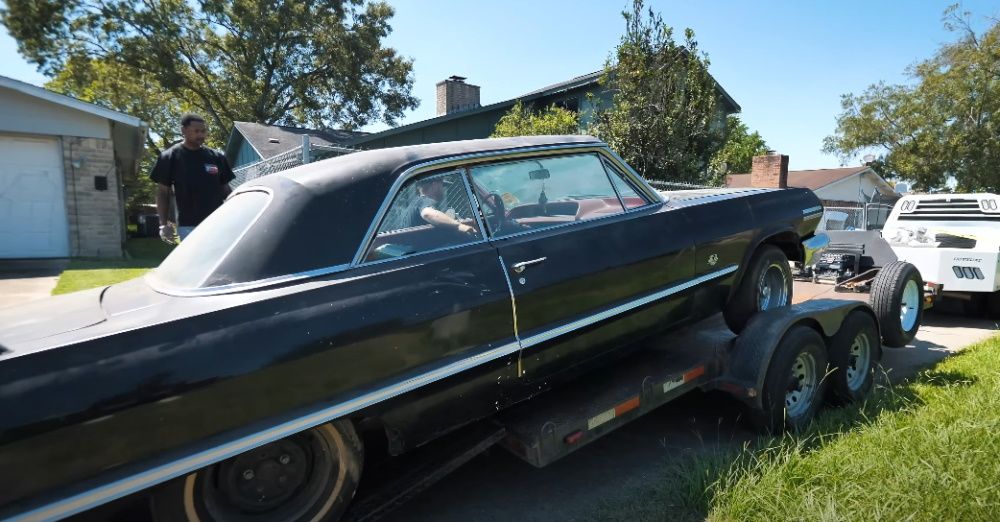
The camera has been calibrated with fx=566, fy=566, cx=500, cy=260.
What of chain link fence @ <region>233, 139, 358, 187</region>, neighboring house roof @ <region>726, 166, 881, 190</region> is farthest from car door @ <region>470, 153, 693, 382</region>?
neighboring house roof @ <region>726, 166, 881, 190</region>

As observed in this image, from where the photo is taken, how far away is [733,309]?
3.88 meters

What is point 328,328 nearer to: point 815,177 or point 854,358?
point 854,358

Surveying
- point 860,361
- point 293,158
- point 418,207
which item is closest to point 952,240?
point 860,361

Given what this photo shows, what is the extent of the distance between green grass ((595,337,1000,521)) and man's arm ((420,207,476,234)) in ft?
4.75

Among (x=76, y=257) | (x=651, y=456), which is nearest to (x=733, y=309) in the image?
(x=651, y=456)

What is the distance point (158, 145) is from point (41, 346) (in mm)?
38476

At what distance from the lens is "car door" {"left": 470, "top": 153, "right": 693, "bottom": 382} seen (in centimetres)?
266

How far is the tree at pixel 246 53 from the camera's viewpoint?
25016 millimetres

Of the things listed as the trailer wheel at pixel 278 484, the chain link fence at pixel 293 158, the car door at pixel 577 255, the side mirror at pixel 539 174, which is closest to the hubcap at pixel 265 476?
the trailer wheel at pixel 278 484

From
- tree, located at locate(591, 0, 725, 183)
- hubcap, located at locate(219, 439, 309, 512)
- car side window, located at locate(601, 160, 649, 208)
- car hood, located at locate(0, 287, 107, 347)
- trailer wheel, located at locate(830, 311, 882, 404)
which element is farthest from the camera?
tree, located at locate(591, 0, 725, 183)

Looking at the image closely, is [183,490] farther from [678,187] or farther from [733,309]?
[678,187]

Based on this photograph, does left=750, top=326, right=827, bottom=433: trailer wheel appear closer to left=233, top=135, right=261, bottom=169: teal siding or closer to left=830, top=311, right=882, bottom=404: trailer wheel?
left=830, top=311, right=882, bottom=404: trailer wheel

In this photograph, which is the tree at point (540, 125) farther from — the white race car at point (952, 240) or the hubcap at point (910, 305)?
the hubcap at point (910, 305)

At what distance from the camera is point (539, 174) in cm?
322
